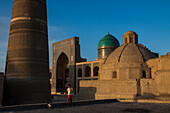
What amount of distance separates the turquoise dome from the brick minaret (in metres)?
24.9

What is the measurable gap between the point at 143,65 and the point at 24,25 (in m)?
12.5

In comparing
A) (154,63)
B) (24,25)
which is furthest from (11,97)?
(154,63)

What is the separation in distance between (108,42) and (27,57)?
26011mm

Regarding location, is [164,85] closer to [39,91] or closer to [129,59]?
[129,59]

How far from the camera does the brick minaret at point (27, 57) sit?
8781 millimetres

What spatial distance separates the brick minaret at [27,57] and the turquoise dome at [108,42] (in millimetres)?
24859

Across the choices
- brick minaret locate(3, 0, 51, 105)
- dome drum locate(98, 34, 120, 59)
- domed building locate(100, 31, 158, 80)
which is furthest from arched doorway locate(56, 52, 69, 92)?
brick minaret locate(3, 0, 51, 105)

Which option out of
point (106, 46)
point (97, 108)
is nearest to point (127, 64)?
point (97, 108)

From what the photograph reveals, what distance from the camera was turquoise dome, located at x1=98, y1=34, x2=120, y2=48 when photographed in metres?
33.7

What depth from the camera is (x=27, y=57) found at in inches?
353

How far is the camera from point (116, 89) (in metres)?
16.6

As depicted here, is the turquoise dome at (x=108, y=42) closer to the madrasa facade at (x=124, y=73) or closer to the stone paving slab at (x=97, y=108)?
the madrasa facade at (x=124, y=73)

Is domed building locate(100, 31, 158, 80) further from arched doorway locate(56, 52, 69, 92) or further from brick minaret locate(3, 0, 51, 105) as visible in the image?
arched doorway locate(56, 52, 69, 92)

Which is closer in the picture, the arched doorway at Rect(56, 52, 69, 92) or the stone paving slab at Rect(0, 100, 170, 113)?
the stone paving slab at Rect(0, 100, 170, 113)
